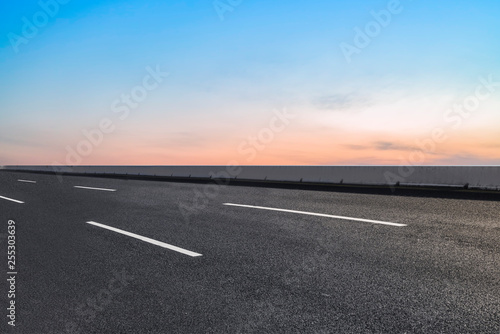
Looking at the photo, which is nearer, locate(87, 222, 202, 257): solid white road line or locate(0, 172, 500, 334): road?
locate(0, 172, 500, 334): road

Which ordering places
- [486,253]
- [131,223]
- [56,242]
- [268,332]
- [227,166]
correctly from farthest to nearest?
[227,166] < [131,223] < [56,242] < [486,253] < [268,332]

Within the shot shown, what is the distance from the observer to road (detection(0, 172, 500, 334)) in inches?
129

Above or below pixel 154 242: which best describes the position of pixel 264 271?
above

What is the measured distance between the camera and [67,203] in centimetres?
1154

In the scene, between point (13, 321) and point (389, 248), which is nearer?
point (13, 321)

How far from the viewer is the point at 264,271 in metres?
4.52

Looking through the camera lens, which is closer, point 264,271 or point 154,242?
point 264,271

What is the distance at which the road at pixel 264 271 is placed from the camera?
3277 millimetres

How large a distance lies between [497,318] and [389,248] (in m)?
2.20

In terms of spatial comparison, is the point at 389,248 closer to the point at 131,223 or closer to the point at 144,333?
the point at 144,333

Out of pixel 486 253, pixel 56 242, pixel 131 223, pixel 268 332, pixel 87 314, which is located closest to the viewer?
pixel 268 332

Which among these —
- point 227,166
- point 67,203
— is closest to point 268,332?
point 67,203

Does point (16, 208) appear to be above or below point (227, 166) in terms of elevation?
below

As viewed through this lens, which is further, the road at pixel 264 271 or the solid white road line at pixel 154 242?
the solid white road line at pixel 154 242
